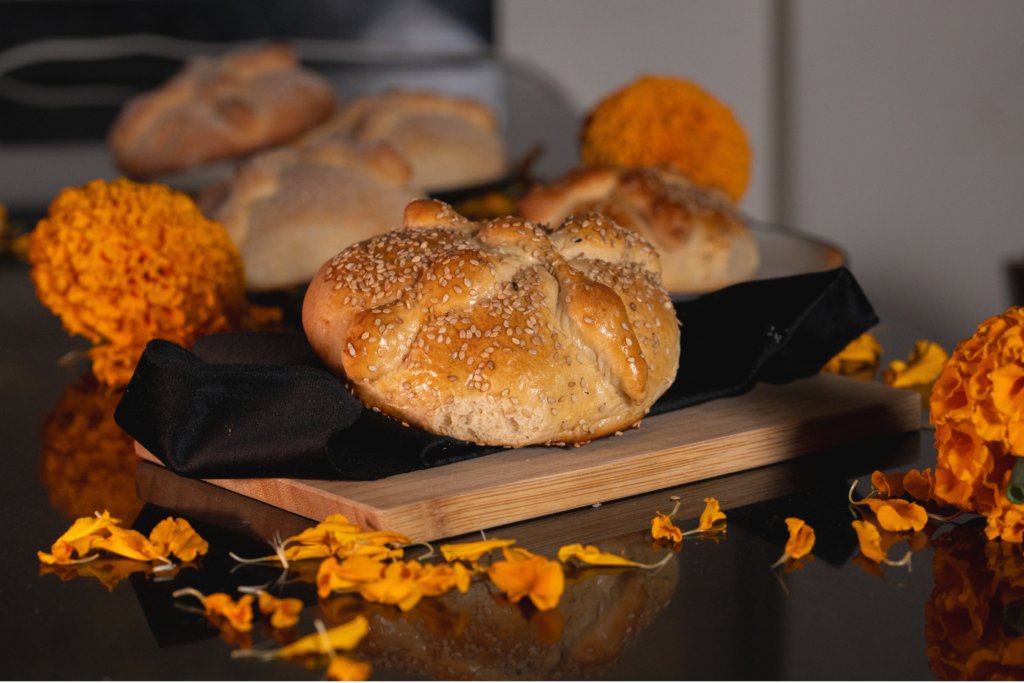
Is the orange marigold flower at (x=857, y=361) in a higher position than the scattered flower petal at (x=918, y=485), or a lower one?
lower

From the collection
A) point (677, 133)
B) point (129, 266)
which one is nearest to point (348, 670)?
point (129, 266)

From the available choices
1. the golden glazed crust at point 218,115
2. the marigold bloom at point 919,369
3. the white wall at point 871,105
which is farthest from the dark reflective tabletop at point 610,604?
the white wall at point 871,105

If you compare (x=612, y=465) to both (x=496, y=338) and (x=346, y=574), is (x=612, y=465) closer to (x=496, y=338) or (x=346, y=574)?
(x=496, y=338)

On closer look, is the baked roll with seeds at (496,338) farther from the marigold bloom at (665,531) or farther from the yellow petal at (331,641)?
the yellow petal at (331,641)

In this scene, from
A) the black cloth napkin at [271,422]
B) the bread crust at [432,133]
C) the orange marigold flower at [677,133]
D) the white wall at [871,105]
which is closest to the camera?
the black cloth napkin at [271,422]

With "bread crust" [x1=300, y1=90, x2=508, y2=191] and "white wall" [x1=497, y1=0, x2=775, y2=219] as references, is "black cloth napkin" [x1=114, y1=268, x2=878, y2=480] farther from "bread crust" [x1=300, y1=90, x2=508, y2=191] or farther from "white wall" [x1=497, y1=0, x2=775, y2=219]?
"white wall" [x1=497, y1=0, x2=775, y2=219]

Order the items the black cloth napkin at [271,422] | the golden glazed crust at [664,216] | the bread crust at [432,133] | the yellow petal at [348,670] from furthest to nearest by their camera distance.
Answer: the bread crust at [432,133]
the golden glazed crust at [664,216]
the black cloth napkin at [271,422]
the yellow petal at [348,670]
